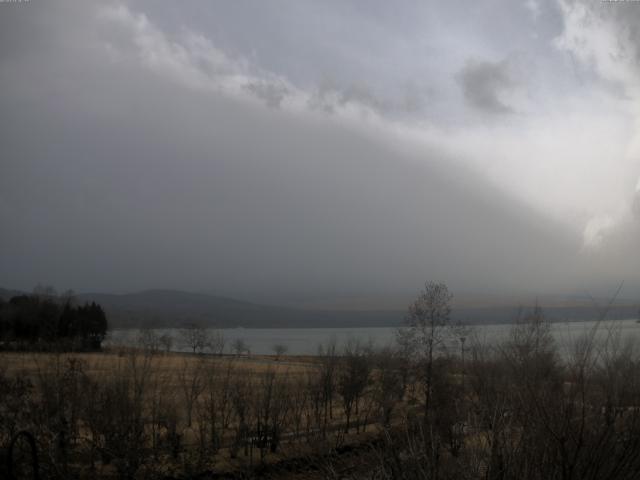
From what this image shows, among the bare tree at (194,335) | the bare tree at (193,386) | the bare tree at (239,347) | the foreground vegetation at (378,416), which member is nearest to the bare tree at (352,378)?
the foreground vegetation at (378,416)

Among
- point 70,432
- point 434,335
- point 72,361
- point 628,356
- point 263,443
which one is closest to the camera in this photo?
point 628,356

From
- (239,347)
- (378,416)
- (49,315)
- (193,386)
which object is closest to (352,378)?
(378,416)

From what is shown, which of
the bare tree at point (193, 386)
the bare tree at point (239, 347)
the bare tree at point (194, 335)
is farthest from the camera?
the bare tree at point (194, 335)

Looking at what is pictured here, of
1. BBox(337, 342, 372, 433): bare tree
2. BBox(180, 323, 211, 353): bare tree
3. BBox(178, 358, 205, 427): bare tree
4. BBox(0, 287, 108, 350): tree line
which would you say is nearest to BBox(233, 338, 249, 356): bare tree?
BBox(180, 323, 211, 353): bare tree

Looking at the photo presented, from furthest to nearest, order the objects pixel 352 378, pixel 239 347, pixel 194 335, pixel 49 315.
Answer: pixel 194 335, pixel 239 347, pixel 49 315, pixel 352 378

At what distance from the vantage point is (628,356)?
11500mm

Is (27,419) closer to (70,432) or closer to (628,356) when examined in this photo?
(70,432)

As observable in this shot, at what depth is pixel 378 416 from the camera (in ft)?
114

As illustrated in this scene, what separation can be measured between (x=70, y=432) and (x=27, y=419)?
267 centimetres

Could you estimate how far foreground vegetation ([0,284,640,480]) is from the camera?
293 inches

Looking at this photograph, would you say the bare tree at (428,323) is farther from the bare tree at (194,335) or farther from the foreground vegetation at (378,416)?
the bare tree at (194,335)

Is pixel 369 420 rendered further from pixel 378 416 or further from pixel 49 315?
pixel 49 315

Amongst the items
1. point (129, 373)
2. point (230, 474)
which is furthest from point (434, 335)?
point (129, 373)

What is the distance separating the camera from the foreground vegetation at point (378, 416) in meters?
7.45
